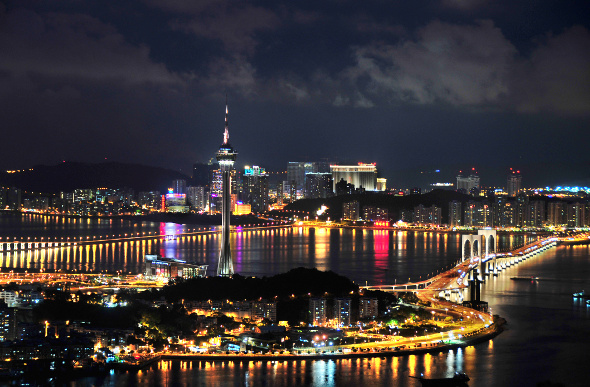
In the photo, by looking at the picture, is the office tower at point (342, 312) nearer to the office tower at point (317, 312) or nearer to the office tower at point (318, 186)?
the office tower at point (317, 312)

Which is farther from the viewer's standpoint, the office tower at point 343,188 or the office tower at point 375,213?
the office tower at point 343,188

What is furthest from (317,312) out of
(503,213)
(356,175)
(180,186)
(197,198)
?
(180,186)

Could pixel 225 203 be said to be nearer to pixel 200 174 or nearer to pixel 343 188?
pixel 343 188

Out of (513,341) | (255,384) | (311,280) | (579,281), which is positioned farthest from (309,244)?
(255,384)

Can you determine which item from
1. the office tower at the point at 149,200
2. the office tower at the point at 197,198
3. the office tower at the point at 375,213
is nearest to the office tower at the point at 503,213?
the office tower at the point at 375,213

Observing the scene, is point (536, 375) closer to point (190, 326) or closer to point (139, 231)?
point (190, 326)

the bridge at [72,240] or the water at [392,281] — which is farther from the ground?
the bridge at [72,240]

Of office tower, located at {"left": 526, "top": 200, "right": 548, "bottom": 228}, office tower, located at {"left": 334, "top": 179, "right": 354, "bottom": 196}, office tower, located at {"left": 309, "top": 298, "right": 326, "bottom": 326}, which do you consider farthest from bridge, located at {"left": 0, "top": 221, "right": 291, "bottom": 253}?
office tower, located at {"left": 334, "top": 179, "right": 354, "bottom": 196}
